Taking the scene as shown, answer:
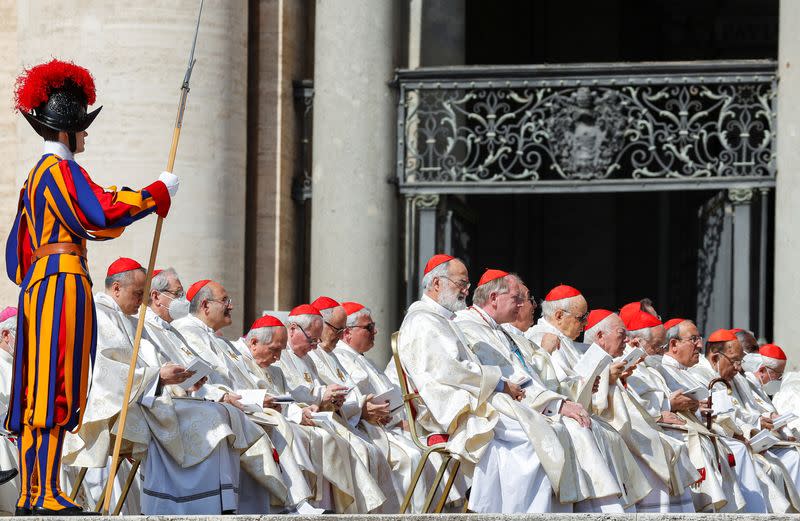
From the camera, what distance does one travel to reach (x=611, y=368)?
32.5ft

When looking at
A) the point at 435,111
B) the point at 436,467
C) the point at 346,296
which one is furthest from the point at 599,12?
the point at 436,467

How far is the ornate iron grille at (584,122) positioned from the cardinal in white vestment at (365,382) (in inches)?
A: 101

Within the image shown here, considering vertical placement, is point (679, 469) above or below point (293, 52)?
below

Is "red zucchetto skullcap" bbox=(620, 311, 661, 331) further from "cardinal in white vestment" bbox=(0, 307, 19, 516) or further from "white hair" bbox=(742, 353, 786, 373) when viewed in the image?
"cardinal in white vestment" bbox=(0, 307, 19, 516)

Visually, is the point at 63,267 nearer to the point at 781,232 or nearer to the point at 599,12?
the point at 781,232

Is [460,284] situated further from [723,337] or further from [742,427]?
[723,337]

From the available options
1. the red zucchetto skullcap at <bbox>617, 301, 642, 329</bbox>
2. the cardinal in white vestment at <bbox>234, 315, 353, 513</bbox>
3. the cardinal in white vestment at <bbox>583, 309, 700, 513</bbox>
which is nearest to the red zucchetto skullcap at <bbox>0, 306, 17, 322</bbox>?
the cardinal in white vestment at <bbox>234, 315, 353, 513</bbox>

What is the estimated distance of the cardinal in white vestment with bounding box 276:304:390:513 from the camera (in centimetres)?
1066

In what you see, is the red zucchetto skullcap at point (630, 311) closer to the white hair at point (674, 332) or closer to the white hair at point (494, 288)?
the white hair at point (674, 332)

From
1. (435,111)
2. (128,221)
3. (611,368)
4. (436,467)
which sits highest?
(435,111)

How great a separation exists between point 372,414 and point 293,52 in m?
4.62

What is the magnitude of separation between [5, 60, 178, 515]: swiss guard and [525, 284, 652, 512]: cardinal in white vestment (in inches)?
114

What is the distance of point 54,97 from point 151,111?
564cm

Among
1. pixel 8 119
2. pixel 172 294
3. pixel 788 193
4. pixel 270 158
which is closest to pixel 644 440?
pixel 172 294
